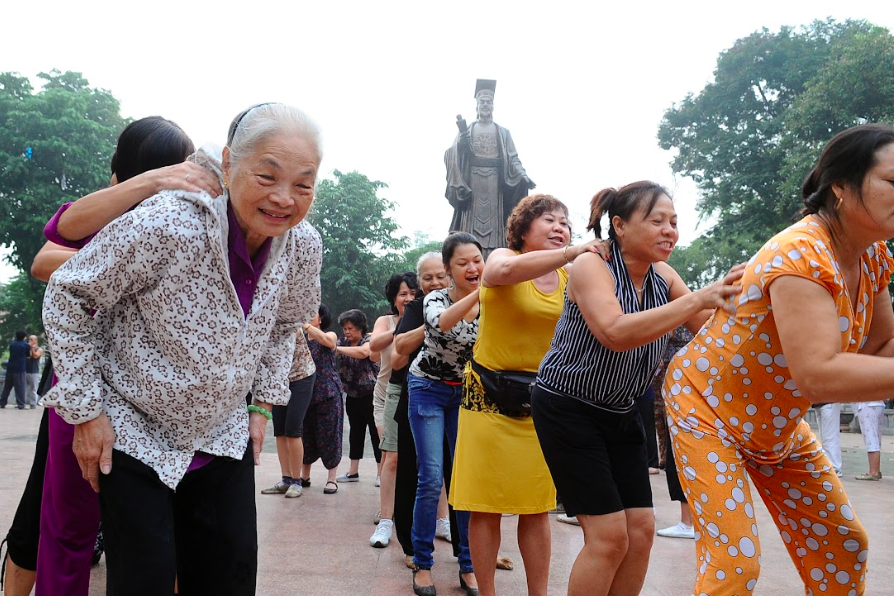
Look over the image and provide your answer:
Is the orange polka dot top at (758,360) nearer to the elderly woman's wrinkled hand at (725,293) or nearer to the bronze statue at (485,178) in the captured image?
the elderly woman's wrinkled hand at (725,293)

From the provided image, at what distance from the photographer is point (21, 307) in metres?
37.2

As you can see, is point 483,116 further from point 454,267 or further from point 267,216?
point 267,216

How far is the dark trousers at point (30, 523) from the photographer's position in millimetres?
2885

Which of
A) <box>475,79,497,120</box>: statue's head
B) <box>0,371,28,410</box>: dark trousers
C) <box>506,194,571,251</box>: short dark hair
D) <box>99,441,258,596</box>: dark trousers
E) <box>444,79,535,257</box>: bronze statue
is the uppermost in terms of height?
<box>475,79,497,120</box>: statue's head

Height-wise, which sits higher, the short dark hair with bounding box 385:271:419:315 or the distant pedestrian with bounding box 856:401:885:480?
the short dark hair with bounding box 385:271:419:315

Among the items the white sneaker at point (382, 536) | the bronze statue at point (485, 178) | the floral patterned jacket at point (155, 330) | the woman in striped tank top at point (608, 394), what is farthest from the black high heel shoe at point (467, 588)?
the bronze statue at point (485, 178)

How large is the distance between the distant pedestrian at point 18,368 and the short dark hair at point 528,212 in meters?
18.2

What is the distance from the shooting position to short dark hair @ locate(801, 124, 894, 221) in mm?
2332

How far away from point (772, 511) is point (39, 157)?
36.4 metres

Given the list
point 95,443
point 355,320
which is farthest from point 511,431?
point 355,320

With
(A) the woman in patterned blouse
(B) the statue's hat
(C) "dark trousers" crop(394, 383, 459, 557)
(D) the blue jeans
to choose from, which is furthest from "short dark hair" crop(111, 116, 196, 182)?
(B) the statue's hat

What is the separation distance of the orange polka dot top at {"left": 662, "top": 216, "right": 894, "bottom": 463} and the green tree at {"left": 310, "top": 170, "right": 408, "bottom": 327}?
41.5 m

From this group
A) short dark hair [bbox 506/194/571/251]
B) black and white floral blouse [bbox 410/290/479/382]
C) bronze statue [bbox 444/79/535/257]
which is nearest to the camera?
short dark hair [bbox 506/194/571/251]

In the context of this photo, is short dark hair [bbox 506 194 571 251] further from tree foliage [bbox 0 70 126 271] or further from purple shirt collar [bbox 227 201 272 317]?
tree foliage [bbox 0 70 126 271]
